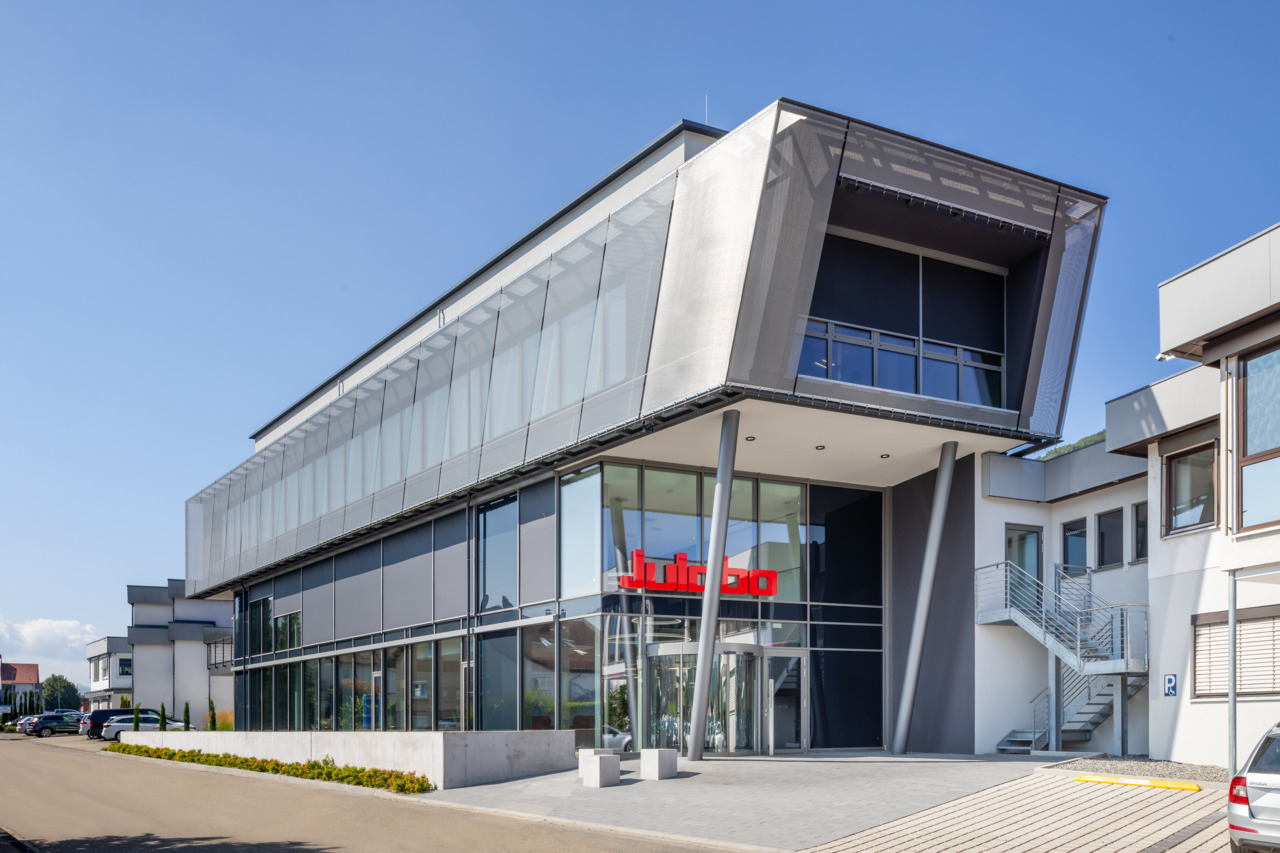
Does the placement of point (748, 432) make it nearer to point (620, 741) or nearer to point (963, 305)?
point (963, 305)

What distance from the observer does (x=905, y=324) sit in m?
24.6

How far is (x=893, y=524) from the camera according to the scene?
29.2 meters

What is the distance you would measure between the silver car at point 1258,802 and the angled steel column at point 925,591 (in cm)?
1384

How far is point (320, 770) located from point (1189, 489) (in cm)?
1805

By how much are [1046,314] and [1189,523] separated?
5351 millimetres

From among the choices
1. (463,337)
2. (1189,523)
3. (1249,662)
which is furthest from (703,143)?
(1249,662)

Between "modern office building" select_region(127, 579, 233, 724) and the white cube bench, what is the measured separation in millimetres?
54217

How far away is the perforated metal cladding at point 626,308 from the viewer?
927 inches

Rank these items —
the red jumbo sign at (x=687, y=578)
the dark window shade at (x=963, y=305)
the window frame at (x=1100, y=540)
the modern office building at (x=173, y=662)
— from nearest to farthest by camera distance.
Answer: the dark window shade at (x=963, y=305) < the window frame at (x=1100, y=540) < the red jumbo sign at (x=687, y=578) < the modern office building at (x=173, y=662)

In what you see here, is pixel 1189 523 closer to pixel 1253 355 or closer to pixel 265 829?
pixel 1253 355

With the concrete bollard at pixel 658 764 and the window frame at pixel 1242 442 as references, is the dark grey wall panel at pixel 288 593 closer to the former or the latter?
the concrete bollard at pixel 658 764

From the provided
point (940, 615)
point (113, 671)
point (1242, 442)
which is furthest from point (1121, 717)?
point (113, 671)

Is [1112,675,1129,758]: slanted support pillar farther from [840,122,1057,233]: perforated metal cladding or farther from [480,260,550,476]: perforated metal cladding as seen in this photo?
[480,260,550,476]: perforated metal cladding

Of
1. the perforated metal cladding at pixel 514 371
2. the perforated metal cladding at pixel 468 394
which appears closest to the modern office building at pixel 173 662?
the perforated metal cladding at pixel 468 394
